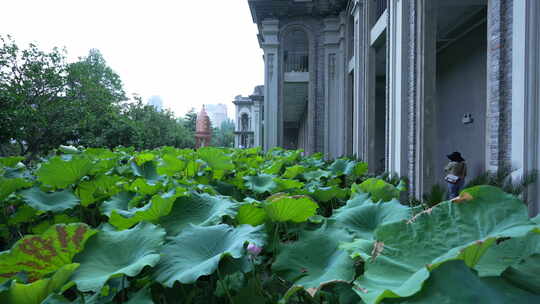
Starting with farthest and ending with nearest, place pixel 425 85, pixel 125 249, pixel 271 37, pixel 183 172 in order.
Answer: pixel 271 37, pixel 425 85, pixel 183 172, pixel 125 249

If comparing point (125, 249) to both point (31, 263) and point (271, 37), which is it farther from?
point (271, 37)

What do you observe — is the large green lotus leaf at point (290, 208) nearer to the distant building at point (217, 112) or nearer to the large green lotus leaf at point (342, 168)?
the large green lotus leaf at point (342, 168)

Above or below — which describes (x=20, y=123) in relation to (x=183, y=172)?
above

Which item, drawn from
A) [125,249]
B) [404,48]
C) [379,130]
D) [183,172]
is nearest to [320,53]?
[379,130]

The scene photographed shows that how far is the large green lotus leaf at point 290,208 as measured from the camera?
1.30 metres

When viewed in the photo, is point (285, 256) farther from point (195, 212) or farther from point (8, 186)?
point (8, 186)

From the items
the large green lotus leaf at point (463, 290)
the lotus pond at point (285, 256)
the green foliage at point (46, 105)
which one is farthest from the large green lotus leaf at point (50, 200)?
the green foliage at point (46, 105)

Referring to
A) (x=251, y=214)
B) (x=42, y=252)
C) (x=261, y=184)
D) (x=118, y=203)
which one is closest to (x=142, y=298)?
(x=42, y=252)

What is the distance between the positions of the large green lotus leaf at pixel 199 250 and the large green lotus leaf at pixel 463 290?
1.59 ft

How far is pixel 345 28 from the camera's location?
14.8 metres

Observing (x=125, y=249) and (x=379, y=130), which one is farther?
(x=379, y=130)

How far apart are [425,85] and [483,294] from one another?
673 cm

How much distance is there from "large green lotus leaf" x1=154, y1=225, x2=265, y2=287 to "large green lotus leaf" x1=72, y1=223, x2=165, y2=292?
5cm

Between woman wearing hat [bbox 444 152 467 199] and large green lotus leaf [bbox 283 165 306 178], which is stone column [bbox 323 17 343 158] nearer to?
woman wearing hat [bbox 444 152 467 199]
